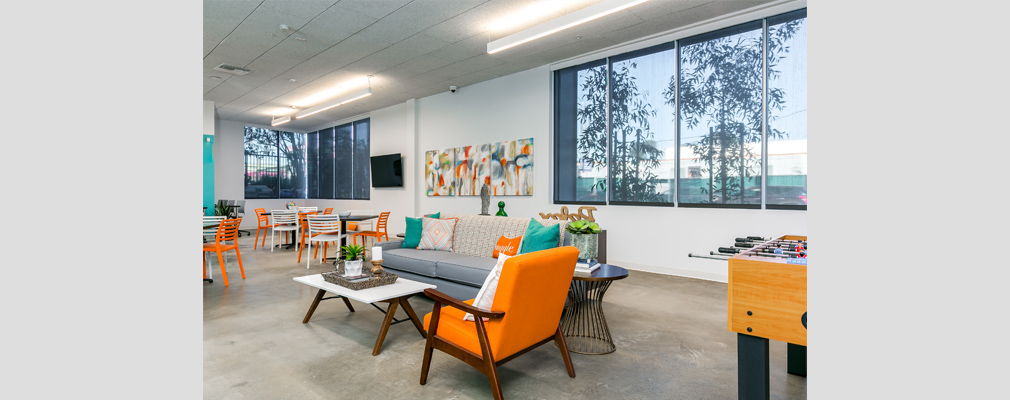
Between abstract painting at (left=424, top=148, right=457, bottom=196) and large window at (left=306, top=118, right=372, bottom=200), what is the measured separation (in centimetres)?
226

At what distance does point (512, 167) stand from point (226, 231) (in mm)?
3985

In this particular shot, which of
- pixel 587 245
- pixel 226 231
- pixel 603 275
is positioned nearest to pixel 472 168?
pixel 226 231

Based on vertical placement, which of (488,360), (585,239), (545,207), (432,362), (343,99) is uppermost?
(343,99)

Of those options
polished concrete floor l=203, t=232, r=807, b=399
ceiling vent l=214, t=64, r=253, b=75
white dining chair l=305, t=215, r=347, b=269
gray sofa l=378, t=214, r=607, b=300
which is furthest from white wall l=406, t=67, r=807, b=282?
ceiling vent l=214, t=64, r=253, b=75


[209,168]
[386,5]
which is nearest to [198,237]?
[386,5]

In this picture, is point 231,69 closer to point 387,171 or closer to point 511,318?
point 387,171

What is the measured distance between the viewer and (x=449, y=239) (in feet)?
15.4

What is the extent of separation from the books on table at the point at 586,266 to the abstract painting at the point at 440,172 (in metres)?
5.35

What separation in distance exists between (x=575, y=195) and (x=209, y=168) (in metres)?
7.85

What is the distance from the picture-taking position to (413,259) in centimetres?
427

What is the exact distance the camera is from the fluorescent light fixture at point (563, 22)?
3.95m

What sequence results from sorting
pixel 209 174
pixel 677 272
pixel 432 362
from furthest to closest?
pixel 209 174 → pixel 677 272 → pixel 432 362

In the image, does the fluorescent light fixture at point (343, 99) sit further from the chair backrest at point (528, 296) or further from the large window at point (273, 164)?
the chair backrest at point (528, 296)

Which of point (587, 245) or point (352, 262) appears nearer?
point (587, 245)
